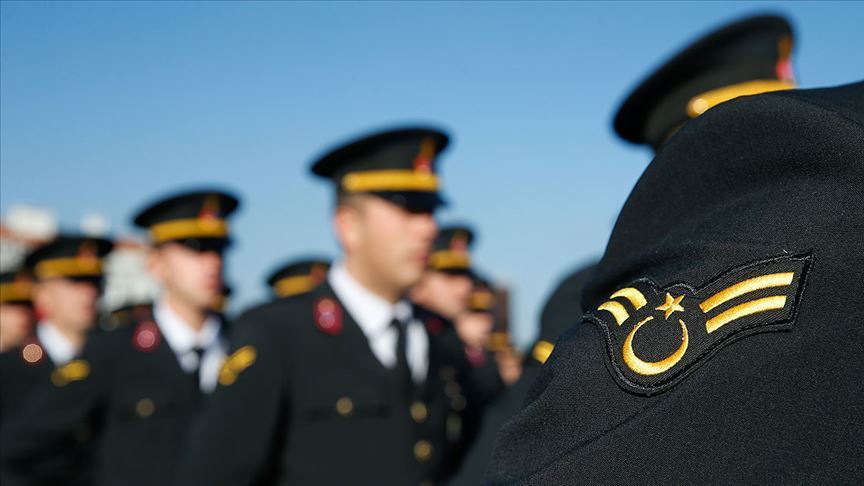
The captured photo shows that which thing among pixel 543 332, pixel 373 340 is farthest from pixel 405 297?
pixel 543 332

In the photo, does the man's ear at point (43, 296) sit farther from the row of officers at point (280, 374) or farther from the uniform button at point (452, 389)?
the uniform button at point (452, 389)

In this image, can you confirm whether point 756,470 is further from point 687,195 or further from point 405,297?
point 405,297

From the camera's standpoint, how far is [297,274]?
1263 centimetres

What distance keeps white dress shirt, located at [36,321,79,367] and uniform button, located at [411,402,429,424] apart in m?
4.13

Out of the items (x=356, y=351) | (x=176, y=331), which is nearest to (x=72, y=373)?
(x=176, y=331)

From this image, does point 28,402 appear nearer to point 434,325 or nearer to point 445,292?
point 434,325

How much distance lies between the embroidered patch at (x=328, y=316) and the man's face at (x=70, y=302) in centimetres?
393

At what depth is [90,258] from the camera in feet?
26.7

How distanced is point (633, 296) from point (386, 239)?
3.24m

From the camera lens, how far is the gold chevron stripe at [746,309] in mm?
783

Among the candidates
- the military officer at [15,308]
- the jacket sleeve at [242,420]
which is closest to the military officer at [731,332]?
the jacket sleeve at [242,420]

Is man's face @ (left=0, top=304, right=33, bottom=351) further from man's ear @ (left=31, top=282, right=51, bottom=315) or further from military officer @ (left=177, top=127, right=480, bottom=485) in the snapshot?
military officer @ (left=177, top=127, right=480, bottom=485)

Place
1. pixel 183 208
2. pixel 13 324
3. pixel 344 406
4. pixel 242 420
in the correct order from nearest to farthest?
pixel 242 420 → pixel 344 406 → pixel 183 208 → pixel 13 324

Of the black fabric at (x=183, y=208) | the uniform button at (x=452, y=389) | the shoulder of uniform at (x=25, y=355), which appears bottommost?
the shoulder of uniform at (x=25, y=355)
